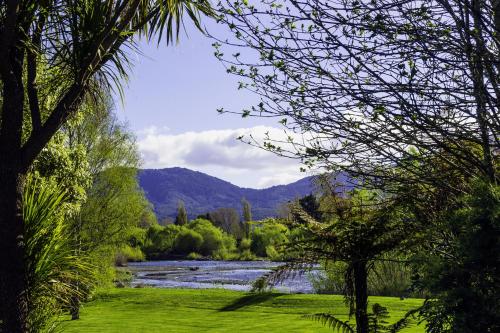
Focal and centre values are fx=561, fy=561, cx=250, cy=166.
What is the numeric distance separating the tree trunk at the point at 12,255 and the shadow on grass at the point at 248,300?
1564 cm

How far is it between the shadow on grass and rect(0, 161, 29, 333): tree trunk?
1564 cm

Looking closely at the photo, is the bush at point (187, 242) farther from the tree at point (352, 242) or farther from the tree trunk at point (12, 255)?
the tree trunk at point (12, 255)

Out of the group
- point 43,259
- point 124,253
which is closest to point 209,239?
point 124,253

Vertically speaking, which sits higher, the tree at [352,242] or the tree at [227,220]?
the tree at [227,220]

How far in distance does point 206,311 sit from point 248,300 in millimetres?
2577

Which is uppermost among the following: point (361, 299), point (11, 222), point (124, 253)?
point (11, 222)

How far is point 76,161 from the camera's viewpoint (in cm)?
1459

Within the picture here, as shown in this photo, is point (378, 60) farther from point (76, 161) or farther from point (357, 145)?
point (76, 161)

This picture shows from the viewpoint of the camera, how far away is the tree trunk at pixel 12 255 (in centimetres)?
594

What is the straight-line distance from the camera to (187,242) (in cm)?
8444

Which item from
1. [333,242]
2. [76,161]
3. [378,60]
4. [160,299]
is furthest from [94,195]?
[378,60]

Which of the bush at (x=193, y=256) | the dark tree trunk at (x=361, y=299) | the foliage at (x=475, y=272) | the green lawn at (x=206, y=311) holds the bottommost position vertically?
the green lawn at (x=206, y=311)

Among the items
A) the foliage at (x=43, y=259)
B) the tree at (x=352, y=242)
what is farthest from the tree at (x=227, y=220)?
the foliage at (x=43, y=259)

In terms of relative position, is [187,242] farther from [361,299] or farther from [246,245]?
[361,299]
